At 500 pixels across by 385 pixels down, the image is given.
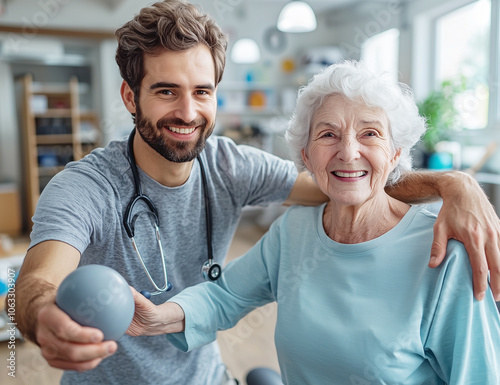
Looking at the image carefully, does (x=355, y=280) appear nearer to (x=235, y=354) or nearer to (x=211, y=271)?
(x=211, y=271)

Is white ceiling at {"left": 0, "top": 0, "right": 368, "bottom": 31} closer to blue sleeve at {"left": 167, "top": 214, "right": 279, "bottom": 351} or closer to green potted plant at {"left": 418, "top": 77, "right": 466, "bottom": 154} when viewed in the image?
green potted plant at {"left": 418, "top": 77, "right": 466, "bottom": 154}

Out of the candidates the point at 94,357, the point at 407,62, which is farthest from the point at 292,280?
the point at 407,62

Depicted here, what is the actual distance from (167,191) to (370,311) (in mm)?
672

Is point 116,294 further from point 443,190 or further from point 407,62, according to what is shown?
point 407,62

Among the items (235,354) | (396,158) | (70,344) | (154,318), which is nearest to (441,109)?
(235,354)

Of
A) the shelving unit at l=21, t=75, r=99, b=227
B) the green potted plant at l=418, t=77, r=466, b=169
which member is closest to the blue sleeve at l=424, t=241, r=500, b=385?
the green potted plant at l=418, t=77, r=466, b=169

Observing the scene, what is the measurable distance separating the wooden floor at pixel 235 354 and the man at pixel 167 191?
58.5 inches

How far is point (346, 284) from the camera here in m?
1.15

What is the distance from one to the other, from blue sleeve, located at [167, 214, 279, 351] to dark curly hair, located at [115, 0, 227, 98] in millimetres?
540

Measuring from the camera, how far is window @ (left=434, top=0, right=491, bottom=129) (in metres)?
4.78

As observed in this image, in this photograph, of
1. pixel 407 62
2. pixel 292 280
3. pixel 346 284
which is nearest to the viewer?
pixel 346 284

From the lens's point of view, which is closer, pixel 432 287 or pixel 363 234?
pixel 432 287

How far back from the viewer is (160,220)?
141 cm

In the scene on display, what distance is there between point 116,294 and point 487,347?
0.76 meters
